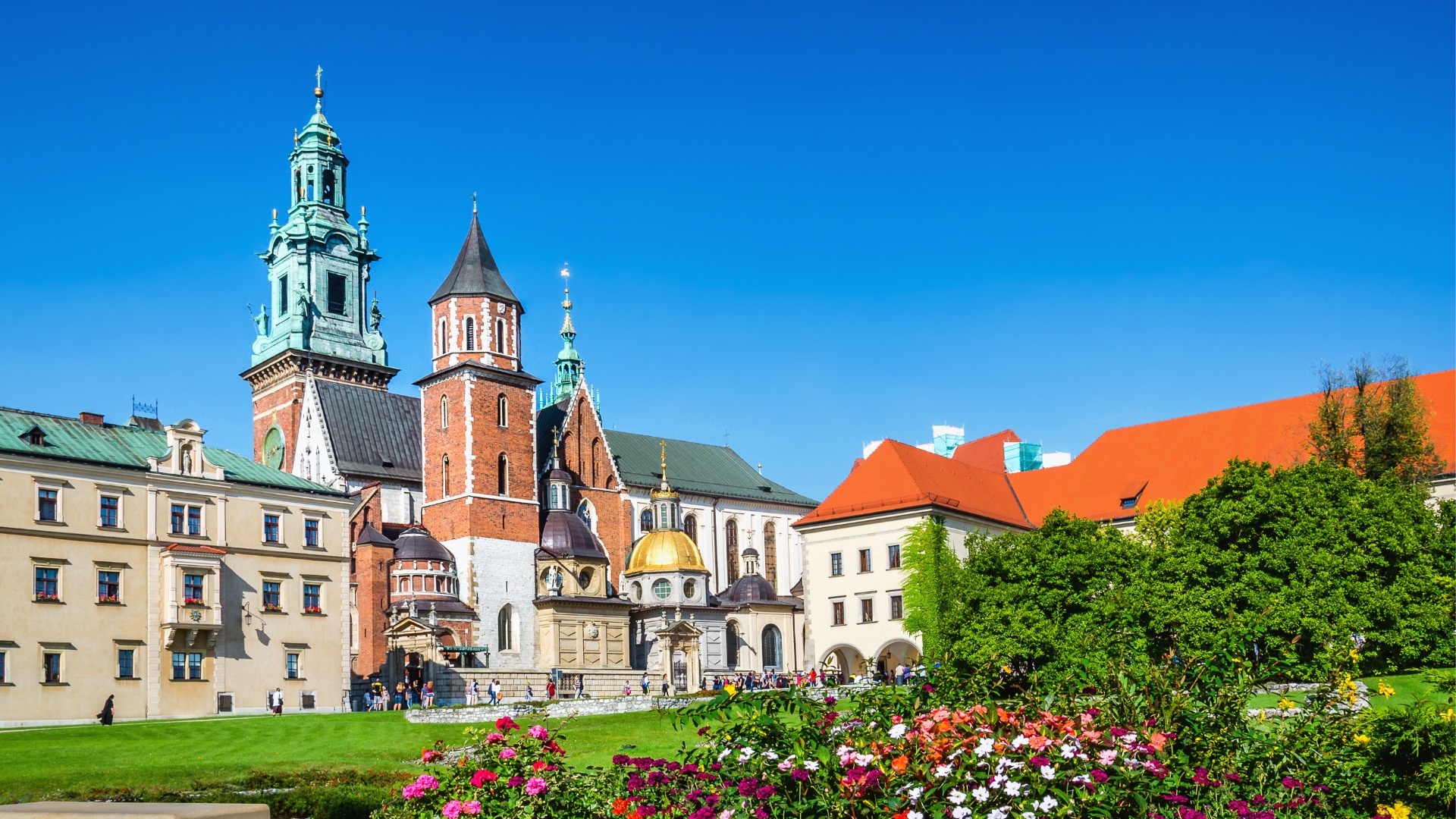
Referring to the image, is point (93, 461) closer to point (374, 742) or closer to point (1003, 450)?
point (374, 742)

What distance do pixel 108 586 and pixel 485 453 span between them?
71.8ft

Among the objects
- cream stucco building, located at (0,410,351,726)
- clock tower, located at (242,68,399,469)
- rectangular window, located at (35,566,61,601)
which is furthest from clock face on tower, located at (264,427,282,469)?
rectangular window, located at (35,566,61,601)

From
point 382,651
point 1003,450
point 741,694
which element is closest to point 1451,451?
point 1003,450

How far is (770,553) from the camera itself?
84.6m

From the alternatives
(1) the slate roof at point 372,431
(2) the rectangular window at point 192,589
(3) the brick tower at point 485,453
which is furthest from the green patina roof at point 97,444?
(1) the slate roof at point 372,431

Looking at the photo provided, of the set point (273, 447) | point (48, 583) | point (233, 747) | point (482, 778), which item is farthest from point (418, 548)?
point (482, 778)

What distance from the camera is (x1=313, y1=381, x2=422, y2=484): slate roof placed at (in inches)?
2613

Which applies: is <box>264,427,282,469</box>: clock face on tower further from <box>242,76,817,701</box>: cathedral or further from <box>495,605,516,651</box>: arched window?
<box>495,605,516,651</box>: arched window

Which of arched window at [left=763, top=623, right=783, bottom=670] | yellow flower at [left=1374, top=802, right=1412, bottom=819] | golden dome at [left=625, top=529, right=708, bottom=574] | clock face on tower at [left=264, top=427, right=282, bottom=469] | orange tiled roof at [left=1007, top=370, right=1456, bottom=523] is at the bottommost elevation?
arched window at [left=763, top=623, right=783, bottom=670]

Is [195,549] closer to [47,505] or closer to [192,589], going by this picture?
[192,589]

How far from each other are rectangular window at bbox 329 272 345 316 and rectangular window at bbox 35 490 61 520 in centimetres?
4020

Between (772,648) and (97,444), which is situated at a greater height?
(97,444)

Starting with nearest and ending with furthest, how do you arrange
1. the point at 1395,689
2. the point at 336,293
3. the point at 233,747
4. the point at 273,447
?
the point at 233,747, the point at 1395,689, the point at 273,447, the point at 336,293

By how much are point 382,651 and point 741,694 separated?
47058 mm
